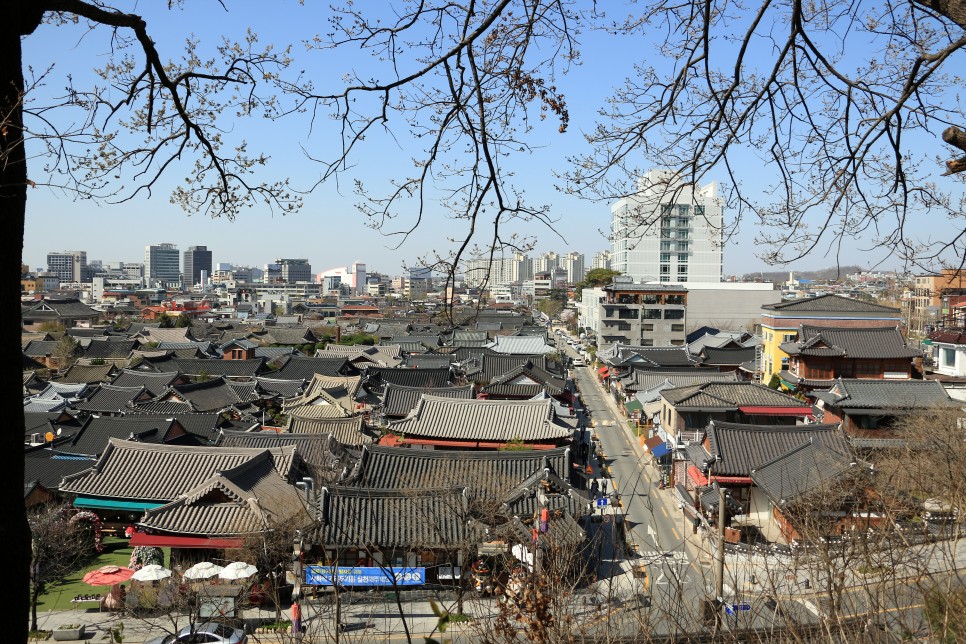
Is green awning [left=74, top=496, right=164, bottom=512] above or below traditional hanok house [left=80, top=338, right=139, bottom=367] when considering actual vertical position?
below

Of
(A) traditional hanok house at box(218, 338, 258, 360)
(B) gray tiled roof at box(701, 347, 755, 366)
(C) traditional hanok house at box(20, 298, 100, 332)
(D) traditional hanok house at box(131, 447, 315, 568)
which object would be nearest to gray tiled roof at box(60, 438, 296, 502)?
(D) traditional hanok house at box(131, 447, 315, 568)

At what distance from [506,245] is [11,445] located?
1.63 m

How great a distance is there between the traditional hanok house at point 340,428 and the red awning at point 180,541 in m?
6.80

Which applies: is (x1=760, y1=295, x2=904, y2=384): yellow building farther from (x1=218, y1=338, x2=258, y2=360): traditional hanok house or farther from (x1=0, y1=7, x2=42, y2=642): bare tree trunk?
(x1=0, y1=7, x2=42, y2=642): bare tree trunk

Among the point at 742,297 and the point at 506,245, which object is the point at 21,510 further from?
the point at 742,297

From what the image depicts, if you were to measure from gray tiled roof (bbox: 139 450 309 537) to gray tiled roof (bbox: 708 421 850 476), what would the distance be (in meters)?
8.03

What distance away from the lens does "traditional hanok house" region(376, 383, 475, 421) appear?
70.9 feet

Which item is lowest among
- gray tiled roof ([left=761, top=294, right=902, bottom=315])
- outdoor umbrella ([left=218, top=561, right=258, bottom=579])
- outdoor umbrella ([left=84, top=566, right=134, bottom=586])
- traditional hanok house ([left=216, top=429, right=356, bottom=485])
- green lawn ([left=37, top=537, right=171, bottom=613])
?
green lawn ([left=37, top=537, right=171, bottom=613])

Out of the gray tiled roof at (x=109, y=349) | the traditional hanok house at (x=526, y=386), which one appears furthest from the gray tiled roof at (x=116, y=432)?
the gray tiled roof at (x=109, y=349)

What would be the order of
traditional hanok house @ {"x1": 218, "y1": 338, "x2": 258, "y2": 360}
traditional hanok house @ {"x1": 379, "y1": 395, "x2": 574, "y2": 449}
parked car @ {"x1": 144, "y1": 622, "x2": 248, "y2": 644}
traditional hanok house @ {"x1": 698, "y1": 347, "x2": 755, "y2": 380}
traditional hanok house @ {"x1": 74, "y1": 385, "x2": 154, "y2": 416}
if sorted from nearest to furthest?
1. parked car @ {"x1": 144, "y1": 622, "x2": 248, "y2": 644}
2. traditional hanok house @ {"x1": 379, "y1": 395, "x2": 574, "y2": 449}
3. traditional hanok house @ {"x1": 74, "y1": 385, "x2": 154, "y2": 416}
4. traditional hanok house @ {"x1": 698, "y1": 347, "x2": 755, "y2": 380}
5. traditional hanok house @ {"x1": 218, "y1": 338, "x2": 258, "y2": 360}

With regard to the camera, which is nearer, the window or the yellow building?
the window

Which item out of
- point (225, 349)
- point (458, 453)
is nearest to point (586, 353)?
point (225, 349)

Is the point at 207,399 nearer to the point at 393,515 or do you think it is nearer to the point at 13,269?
the point at 393,515

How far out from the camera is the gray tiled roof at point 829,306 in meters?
26.5
